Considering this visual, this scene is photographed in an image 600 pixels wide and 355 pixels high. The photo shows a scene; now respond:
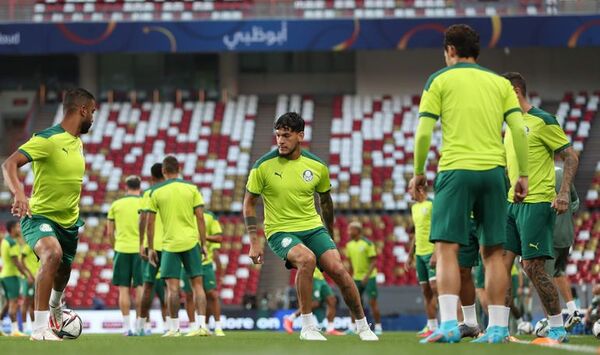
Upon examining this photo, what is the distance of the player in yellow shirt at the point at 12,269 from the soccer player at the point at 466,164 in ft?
42.7

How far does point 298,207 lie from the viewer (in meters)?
12.8

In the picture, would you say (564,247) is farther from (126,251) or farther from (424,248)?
(126,251)

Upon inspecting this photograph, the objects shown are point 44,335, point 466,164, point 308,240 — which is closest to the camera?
point 466,164

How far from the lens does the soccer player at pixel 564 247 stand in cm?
1339

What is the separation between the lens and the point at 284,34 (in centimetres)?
3834

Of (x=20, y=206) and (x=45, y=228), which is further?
(x=45, y=228)

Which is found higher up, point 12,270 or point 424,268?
point 424,268

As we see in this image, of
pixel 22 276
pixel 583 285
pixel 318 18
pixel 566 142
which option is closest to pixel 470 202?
pixel 566 142

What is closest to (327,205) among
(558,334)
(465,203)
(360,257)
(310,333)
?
(310,333)

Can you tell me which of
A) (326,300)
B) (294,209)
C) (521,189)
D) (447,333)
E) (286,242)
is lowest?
(326,300)

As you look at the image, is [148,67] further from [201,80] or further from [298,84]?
[298,84]

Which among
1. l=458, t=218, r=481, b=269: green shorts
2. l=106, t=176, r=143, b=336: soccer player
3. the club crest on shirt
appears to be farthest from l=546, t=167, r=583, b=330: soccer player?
l=106, t=176, r=143, b=336: soccer player

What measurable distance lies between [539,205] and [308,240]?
8.21ft

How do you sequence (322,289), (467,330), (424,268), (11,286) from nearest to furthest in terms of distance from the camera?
(467,330) → (424,268) → (11,286) → (322,289)
